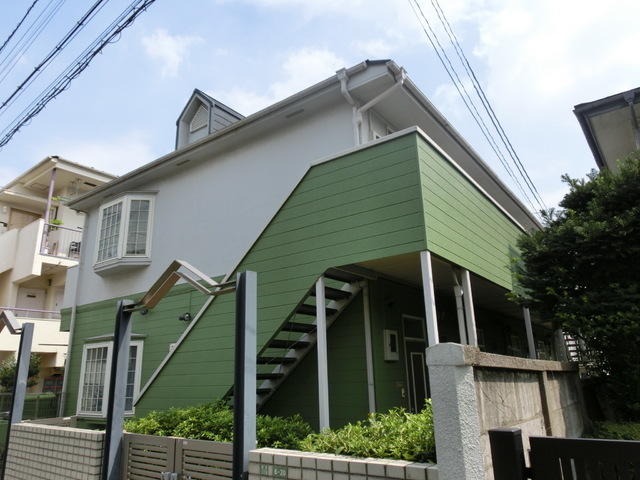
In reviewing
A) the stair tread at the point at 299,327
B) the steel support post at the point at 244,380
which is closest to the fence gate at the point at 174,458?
the steel support post at the point at 244,380

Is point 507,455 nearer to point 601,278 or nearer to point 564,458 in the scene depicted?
point 564,458

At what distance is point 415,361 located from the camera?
7.37 meters

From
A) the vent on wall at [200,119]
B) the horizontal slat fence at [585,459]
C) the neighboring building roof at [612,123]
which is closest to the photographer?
the horizontal slat fence at [585,459]

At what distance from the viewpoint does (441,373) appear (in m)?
2.37

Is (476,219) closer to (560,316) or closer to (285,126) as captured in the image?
(560,316)

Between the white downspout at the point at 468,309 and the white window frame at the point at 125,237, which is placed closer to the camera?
the white downspout at the point at 468,309

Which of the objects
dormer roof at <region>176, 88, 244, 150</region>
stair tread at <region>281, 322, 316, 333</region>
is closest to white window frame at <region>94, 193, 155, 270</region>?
dormer roof at <region>176, 88, 244, 150</region>

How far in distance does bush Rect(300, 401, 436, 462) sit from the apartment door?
22.3 m

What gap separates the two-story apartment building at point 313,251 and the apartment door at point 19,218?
1179 cm

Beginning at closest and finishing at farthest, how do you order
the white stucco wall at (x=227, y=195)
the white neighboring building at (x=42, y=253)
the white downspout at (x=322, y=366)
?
the white downspout at (x=322, y=366), the white stucco wall at (x=227, y=195), the white neighboring building at (x=42, y=253)

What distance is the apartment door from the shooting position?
2077 cm

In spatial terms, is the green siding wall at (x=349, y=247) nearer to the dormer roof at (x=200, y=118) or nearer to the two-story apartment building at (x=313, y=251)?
the two-story apartment building at (x=313, y=251)

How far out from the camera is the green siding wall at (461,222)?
5152 millimetres

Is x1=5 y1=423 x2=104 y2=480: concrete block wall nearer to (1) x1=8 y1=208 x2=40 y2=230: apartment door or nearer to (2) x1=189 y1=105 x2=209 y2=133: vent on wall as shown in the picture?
(2) x1=189 y1=105 x2=209 y2=133: vent on wall
